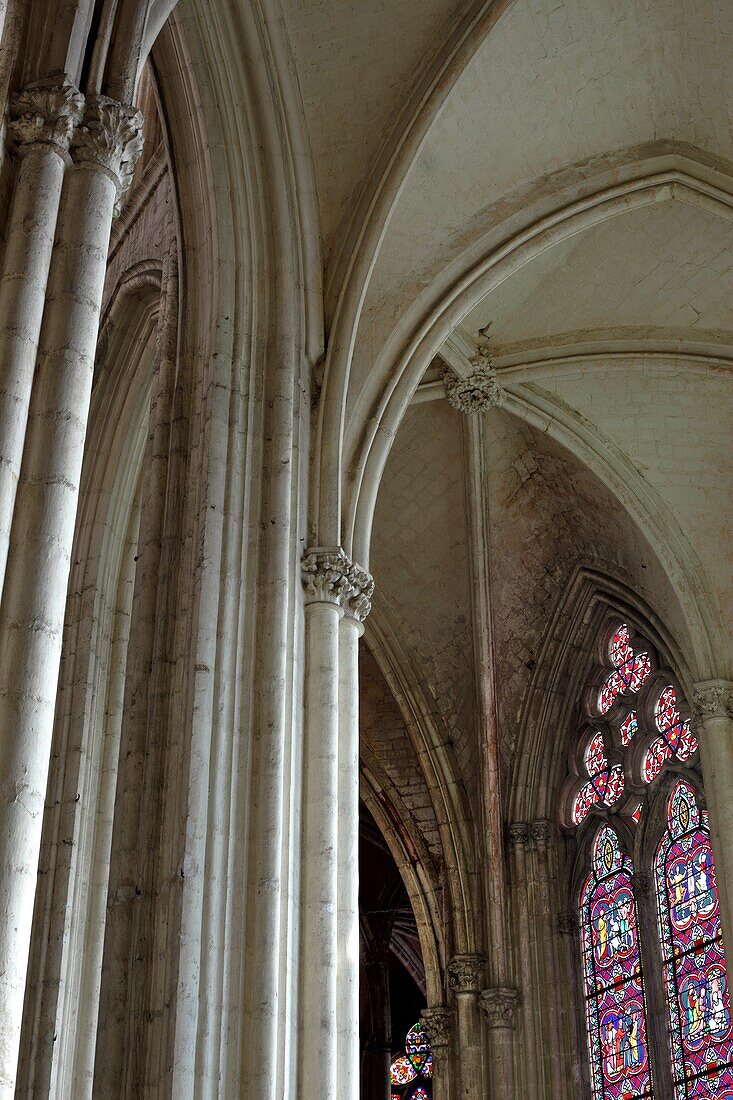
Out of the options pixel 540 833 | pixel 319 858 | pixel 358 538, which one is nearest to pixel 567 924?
pixel 540 833

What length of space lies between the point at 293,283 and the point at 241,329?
1.96 feet

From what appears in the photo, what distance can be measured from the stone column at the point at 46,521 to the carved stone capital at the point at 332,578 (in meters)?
3.15

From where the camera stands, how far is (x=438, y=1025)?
48.4ft

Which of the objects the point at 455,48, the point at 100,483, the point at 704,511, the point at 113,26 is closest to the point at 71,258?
the point at 113,26

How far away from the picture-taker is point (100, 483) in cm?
1171

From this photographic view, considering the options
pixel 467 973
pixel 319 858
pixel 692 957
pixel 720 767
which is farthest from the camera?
pixel 467 973

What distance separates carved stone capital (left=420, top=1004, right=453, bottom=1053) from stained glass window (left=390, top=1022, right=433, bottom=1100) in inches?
209

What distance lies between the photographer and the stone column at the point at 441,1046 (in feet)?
47.6

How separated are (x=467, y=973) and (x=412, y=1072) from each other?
6.83m

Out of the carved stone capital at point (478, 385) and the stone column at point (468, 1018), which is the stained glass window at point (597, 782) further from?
the carved stone capital at point (478, 385)

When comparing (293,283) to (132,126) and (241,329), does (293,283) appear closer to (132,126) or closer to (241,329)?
(241,329)

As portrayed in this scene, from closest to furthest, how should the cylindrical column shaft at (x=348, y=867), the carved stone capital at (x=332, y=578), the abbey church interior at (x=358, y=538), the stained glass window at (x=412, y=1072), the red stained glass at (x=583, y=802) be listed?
the abbey church interior at (x=358, y=538)
the cylindrical column shaft at (x=348, y=867)
the carved stone capital at (x=332, y=578)
the red stained glass at (x=583, y=802)
the stained glass window at (x=412, y=1072)

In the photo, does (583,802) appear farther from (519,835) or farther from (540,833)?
(519,835)

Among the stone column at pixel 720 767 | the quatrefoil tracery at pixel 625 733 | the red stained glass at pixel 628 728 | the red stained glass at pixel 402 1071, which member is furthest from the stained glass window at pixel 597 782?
the red stained glass at pixel 402 1071
